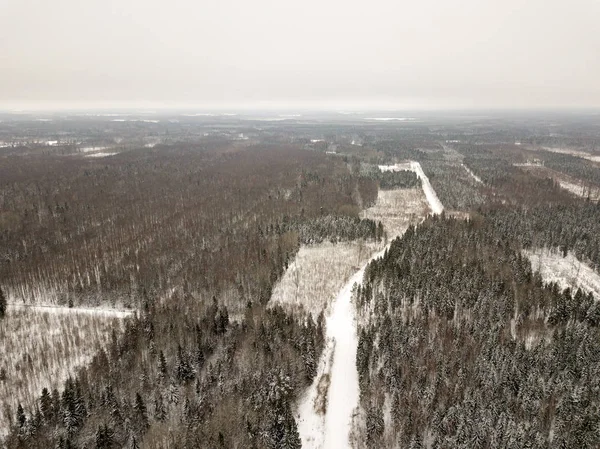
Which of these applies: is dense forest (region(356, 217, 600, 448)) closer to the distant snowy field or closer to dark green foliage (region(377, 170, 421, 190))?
the distant snowy field

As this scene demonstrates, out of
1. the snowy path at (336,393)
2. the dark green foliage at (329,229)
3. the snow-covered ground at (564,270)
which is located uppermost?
the dark green foliage at (329,229)

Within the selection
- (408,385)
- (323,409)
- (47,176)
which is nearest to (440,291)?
(408,385)

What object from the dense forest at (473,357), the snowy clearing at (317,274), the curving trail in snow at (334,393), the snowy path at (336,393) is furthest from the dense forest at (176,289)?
the dense forest at (473,357)

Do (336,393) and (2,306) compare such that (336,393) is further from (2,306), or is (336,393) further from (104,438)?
(2,306)

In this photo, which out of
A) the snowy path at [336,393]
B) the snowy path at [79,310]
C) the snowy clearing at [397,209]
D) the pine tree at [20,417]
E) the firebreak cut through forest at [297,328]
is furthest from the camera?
the snowy clearing at [397,209]

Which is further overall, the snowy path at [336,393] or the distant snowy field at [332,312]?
the distant snowy field at [332,312]

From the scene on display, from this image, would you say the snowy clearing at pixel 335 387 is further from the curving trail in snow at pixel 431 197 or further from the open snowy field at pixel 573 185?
the open snowy field at pixel 573 185

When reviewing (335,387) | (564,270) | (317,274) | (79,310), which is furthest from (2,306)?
(564,270)

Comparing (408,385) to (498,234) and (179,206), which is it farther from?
(179,206)
